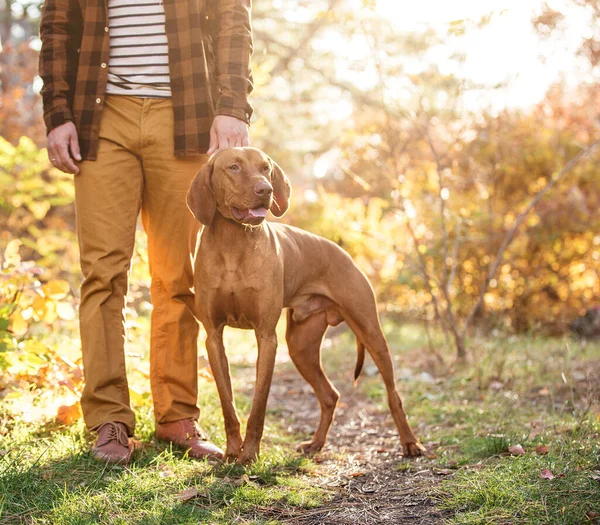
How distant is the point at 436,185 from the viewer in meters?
7.93

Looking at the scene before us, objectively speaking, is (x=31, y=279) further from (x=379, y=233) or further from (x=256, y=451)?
(x=379, y=233)

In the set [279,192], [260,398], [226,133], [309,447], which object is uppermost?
[226,133]

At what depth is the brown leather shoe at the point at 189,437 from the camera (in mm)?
3482

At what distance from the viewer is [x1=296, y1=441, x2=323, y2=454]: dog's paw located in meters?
3.86

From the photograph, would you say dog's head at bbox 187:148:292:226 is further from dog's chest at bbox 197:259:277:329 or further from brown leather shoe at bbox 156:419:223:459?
brown leather shoe at bbox 156:419:223:459

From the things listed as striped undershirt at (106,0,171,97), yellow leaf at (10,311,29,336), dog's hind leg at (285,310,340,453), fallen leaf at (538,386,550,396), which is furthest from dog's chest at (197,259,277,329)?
fallen leaf at (538,386,550,396)

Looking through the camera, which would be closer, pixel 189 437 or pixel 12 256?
pixel 189 437

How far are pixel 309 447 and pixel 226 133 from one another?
1727 mm

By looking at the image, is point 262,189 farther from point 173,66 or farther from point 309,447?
Answer: point 309,447

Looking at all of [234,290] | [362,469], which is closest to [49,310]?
[234,290]

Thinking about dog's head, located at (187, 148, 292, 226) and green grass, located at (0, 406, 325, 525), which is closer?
green grass, located at (0, 406, 325, 525)

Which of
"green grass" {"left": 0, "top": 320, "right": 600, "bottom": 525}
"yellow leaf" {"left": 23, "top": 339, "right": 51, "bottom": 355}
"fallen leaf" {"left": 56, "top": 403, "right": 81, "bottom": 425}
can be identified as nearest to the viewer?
"green grass" {"left": 0, "top": 320, "right": 600, "bottom": 525}

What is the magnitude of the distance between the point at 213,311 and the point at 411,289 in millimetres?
5362

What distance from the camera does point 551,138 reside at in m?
8.21
